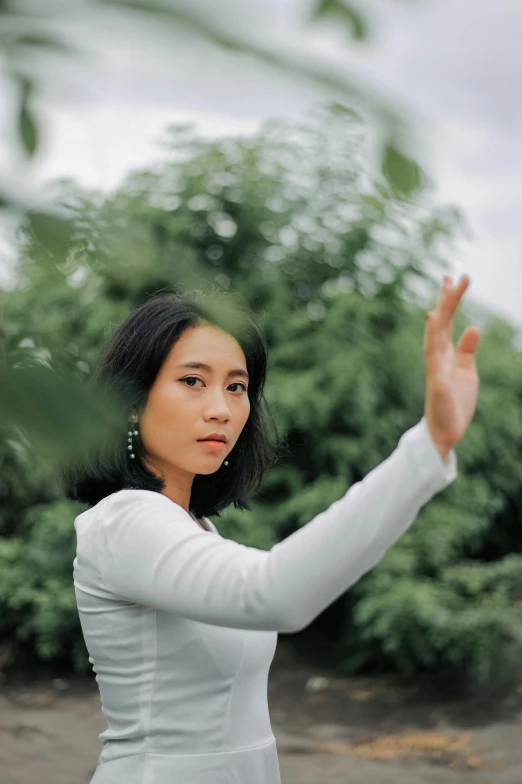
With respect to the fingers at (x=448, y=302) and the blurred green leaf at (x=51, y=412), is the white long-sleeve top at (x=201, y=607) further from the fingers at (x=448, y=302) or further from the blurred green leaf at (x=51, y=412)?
the blurred green leaf at (x=51, y=412)

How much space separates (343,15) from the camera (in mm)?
593

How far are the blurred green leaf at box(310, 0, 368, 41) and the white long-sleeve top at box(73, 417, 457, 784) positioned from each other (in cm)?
53

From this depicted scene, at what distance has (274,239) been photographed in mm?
6031

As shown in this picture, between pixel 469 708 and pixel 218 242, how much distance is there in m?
2.84

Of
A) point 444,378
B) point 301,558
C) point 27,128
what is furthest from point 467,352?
→ point 27,128

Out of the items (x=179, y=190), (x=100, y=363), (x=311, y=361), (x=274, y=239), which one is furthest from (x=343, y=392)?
(x=100, y=363)

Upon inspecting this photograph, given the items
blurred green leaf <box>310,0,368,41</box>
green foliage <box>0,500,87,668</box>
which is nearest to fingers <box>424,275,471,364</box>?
blurred green leaf <box>310,0,368,41</box>

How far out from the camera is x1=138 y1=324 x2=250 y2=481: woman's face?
156cm

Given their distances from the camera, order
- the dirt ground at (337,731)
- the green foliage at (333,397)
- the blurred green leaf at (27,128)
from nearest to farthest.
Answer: the blurred green leaf at (27,128) → the dirt ground at (337,731) → the green foliage at (333,397)

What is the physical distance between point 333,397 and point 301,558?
14.7 feet

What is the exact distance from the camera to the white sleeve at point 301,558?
1046 mm

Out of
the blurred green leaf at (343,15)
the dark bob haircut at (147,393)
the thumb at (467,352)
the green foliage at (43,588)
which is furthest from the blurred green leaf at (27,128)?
the green foliage at (43,588)

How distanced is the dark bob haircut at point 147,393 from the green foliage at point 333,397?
2.96 metres

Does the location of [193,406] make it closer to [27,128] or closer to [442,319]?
[442,319]
